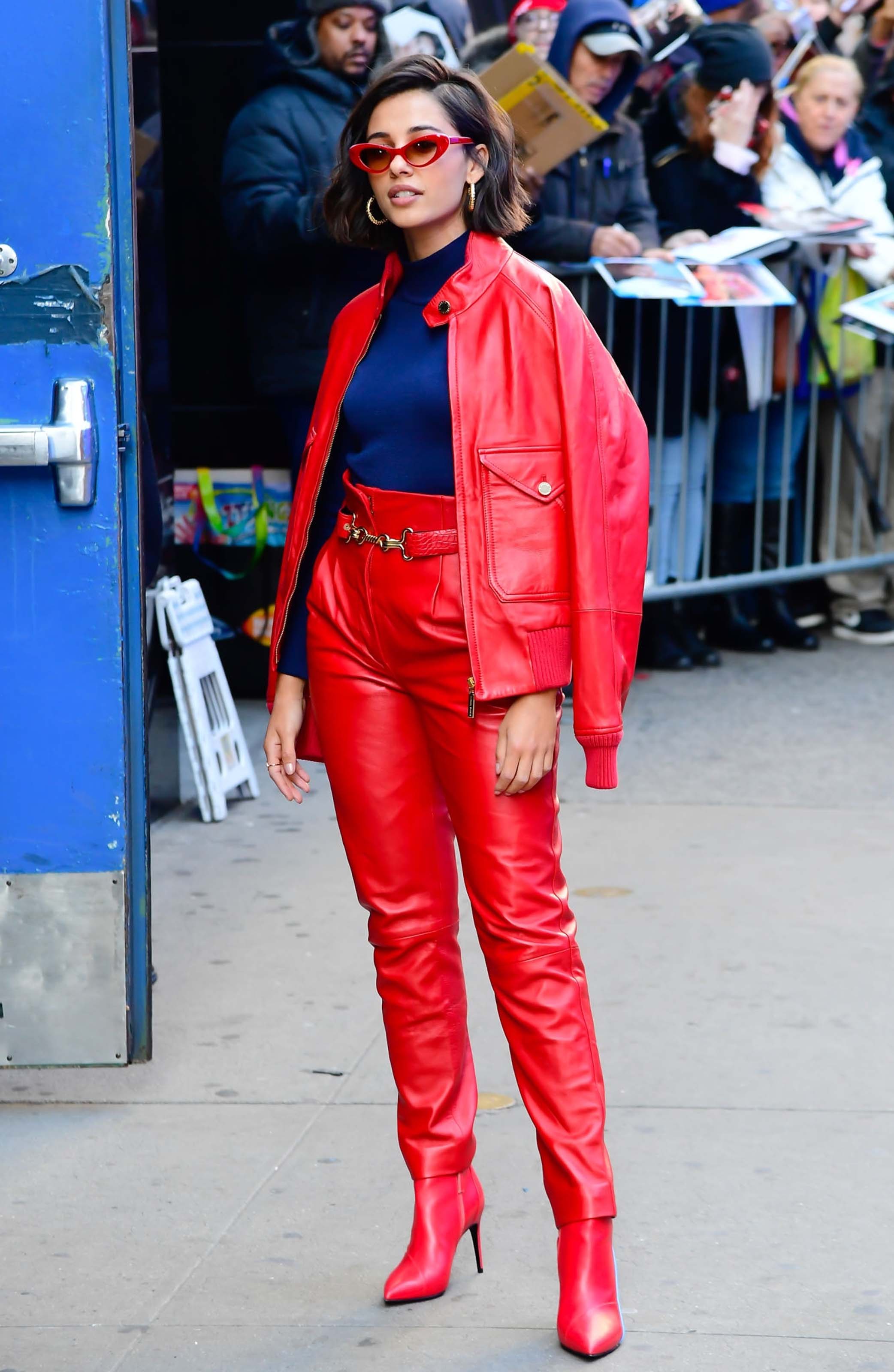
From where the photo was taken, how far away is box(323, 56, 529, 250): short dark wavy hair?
9.31 ft

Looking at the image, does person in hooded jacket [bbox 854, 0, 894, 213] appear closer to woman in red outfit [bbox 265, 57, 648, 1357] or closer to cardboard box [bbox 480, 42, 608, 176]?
cardboard box [bbox 480, 42, 608, 176]

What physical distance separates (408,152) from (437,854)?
3.60 ft

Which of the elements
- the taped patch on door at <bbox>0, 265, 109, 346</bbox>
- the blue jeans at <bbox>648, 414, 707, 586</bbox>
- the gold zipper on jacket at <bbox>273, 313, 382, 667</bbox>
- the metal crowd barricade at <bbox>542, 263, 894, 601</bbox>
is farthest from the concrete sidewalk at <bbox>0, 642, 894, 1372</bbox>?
the metal crowd barricade at <bbox>542, 263, 894, 601</bbox>

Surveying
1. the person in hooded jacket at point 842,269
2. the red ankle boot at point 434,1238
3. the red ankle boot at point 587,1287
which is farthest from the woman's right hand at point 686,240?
the red ankle boot at point 587,1287

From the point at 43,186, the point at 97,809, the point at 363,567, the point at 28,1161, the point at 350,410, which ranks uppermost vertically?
the point at 43,186

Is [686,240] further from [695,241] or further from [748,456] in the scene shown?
[748,456]

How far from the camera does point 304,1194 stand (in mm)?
3391

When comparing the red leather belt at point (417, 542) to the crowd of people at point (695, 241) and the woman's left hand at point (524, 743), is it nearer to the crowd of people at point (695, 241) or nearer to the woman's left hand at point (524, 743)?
the woman's left hand at point (524, 743)

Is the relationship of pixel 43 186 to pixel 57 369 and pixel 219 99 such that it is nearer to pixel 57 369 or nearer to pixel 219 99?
pixel 57 369

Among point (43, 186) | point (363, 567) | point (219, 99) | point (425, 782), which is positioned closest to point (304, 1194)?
point (425, 782)

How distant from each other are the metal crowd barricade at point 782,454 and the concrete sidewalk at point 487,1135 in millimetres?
2091

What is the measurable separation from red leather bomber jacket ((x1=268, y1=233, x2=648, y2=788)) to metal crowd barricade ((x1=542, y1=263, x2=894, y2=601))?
13.8ft

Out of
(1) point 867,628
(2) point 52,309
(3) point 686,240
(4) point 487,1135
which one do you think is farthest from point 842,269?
(4) point 487,1135

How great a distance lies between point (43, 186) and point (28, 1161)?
188 cm
